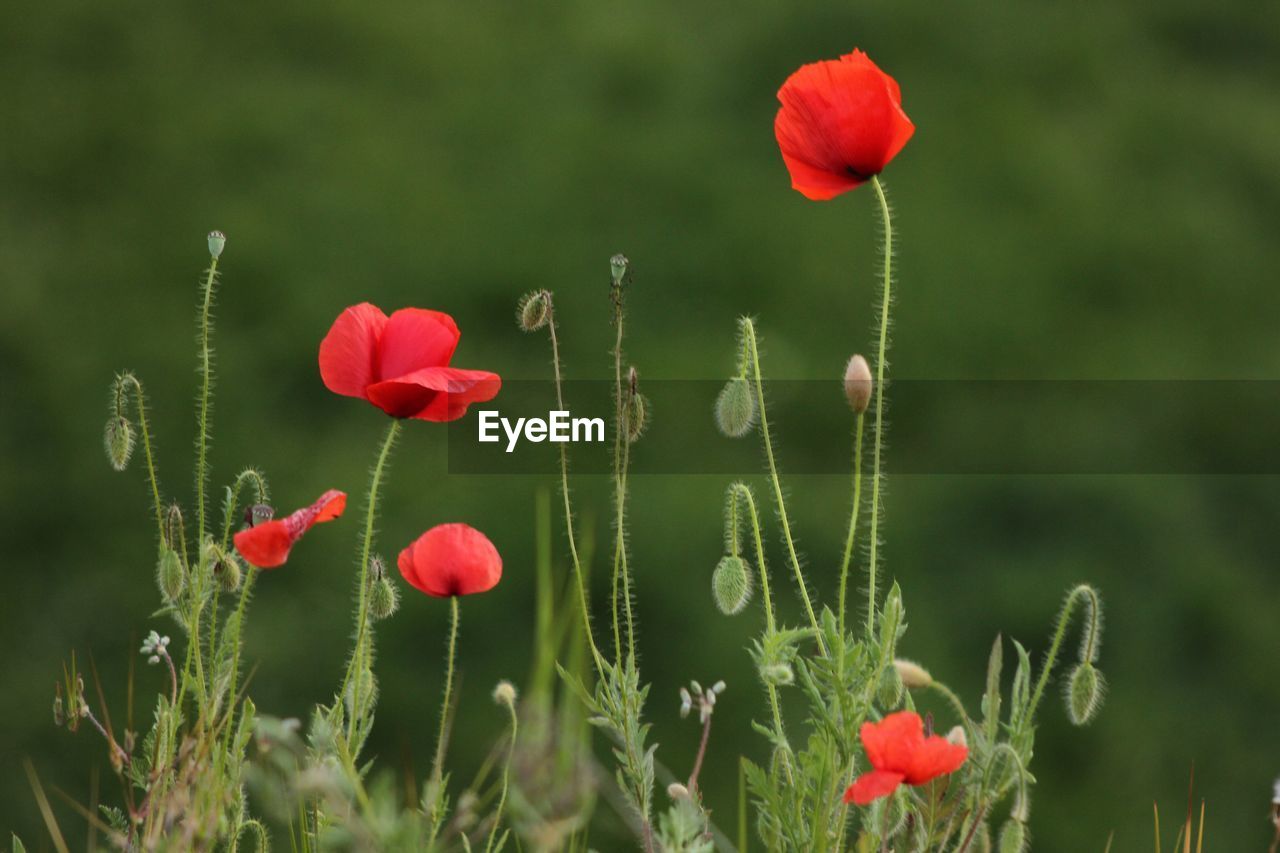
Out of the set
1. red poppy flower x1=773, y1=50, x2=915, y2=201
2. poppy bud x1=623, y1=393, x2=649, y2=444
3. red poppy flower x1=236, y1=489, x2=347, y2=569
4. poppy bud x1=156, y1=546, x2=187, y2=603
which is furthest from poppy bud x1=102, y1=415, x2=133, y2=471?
red poppy flower x1=773, y1=50, x2=915, y2=201

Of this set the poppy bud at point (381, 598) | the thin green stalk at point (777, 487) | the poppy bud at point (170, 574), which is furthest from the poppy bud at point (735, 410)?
the poppy bud at point (170, 574)

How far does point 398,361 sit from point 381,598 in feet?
0.49

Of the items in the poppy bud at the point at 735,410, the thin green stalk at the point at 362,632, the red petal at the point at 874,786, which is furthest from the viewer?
the poppy bud at the point at 735,410

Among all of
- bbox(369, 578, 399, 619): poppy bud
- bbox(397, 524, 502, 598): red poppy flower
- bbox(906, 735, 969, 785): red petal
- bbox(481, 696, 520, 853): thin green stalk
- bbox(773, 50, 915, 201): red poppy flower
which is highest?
bbox(773, 50, 915, 201): red poppy flower

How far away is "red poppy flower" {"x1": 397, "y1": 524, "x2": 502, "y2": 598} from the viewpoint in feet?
A: 3.11

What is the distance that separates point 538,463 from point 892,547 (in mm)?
610

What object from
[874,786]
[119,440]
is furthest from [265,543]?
[874,786]

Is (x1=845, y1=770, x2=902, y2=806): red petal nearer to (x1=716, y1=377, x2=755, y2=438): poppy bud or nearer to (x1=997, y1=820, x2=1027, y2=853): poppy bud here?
(x1=997, y1=820, x2=1027, y2=853): poppy bud

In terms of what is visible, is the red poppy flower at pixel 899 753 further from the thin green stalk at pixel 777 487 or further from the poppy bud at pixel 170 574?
the poppy bud at pixel 170 574

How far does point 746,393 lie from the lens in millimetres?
1013

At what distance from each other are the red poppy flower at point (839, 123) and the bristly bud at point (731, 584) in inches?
9.6

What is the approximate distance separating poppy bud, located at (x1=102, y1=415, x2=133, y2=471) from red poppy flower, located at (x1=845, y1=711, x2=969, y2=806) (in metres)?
0.52

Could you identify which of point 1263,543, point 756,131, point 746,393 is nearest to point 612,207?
point 756,131

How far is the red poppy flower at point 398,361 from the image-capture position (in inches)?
37.1
